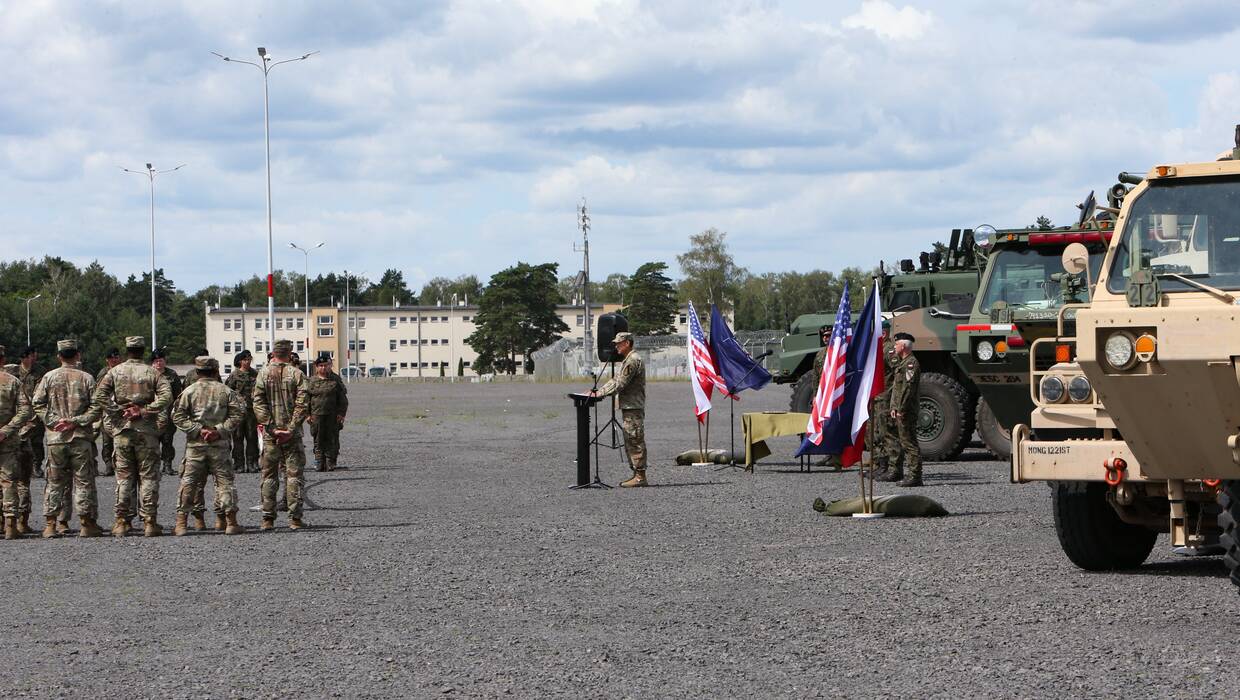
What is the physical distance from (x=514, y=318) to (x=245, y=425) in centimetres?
10040

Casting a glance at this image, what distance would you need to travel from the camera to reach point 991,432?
67.0 feet

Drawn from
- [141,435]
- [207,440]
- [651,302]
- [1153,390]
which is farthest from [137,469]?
[651,302]

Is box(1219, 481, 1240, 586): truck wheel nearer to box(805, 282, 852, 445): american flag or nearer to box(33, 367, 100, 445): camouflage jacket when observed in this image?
box(805, 282, 852, 445): american flag

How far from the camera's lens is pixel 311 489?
19203mm

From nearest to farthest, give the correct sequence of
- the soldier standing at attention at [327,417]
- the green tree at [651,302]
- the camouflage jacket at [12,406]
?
the camouflage jacket at [12,406] < the soldier standing at attention at [327,417] < the green tree at [651,302]

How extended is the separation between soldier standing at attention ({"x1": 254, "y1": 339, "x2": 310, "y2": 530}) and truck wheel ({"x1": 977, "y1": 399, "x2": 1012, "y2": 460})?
369 inches

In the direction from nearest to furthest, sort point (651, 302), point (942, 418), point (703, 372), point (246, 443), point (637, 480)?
point (637, 480), point (942, 418), point (703, 372), point (246, 443), point (651, 302)

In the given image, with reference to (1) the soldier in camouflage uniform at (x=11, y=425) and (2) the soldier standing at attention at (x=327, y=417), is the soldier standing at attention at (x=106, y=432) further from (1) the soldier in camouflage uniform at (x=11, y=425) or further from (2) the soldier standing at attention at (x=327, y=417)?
(2) the soldier standing at attention at (x=327, y=417)

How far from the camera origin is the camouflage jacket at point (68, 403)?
47.1 ft

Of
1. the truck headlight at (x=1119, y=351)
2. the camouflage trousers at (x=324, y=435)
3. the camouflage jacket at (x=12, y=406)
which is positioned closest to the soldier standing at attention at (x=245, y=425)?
the camouflage trousers at (x=324, y=435)

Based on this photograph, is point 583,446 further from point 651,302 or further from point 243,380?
point 651,302

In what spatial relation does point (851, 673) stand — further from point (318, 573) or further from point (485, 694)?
point (318, 573)

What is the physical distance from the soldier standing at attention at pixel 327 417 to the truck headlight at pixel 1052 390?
1443 cm

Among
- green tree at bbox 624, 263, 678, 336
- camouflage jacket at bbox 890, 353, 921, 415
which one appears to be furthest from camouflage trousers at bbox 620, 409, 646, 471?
green tree at bbox 624, 263, 678, 336
